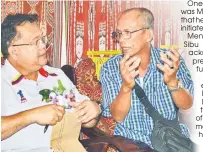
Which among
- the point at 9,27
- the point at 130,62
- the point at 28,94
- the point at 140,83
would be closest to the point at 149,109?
the point at 140,83

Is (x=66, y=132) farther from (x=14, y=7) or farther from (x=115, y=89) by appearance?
(x=14, y=7)

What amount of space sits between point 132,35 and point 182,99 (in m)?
0.29

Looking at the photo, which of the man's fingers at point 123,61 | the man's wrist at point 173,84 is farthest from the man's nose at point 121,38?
the man's wrist at point 173,84

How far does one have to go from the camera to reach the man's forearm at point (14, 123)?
110 centimetres

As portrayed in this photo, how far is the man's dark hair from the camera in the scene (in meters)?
1.16

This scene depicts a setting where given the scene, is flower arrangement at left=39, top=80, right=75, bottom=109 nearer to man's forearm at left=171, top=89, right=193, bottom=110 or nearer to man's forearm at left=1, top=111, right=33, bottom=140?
man's forearm at left=1, top=111, right=33, bottom=140

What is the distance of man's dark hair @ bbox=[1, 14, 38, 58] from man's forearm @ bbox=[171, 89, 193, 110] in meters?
0.56

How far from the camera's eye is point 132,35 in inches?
49.2

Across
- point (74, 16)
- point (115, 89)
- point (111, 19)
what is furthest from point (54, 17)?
point (115, 89)

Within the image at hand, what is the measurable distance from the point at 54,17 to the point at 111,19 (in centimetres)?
22

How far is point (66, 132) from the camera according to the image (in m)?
1.23

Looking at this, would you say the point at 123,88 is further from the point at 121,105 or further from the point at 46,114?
the point at 46,114

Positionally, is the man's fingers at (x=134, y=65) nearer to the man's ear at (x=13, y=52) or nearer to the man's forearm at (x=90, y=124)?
the man's forearm at (x=90, y=124)

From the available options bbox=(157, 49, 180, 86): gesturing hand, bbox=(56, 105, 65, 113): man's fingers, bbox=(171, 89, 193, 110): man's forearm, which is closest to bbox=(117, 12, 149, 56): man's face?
bbox=(157, 49, 180, 86): gesturing hand
